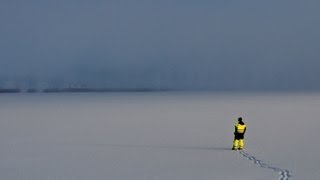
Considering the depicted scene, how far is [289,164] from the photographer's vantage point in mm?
10234

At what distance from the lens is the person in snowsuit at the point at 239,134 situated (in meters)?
12.0

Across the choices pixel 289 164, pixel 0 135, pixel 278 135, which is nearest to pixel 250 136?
pixel 278 135

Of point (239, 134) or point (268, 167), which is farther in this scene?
point (239, 134)

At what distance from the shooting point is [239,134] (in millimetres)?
12258

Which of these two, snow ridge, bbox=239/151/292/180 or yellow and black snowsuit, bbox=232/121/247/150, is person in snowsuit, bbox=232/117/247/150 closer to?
yellow and black snowsuit, bbox=232/121/247/150

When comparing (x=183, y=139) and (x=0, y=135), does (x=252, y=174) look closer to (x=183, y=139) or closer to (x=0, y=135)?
(x=183, y=139)

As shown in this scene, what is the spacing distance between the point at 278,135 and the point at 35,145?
25.4 ft

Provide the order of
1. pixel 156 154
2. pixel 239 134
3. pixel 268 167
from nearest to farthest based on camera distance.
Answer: pixel 268 167
pixel 156 154
pixel 239 134

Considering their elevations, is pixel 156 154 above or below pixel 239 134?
below

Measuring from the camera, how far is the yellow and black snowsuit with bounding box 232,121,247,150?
12.0m

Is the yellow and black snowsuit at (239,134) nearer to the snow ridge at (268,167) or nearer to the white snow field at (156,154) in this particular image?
the white snow field at (156,154)

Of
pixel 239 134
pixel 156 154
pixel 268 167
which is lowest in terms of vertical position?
pixel 156 154

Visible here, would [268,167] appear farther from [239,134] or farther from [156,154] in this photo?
[156,154]

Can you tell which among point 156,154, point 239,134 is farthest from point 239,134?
point 156,154
